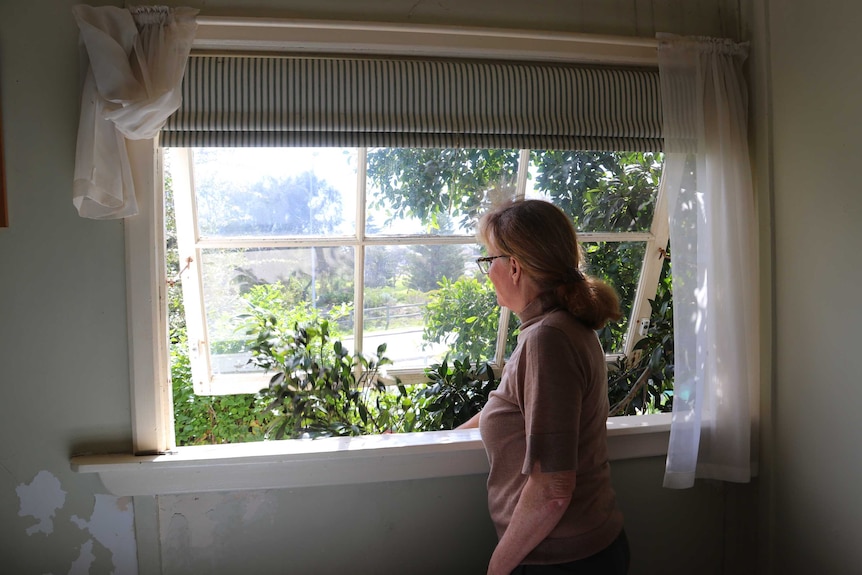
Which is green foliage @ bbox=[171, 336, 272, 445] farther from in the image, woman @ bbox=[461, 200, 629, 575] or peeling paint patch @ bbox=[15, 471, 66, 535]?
woman @ bbox=[461, 200, 629, 575]

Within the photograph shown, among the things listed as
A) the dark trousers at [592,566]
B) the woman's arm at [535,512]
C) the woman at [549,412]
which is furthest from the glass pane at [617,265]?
the woman's arm at [535,512]

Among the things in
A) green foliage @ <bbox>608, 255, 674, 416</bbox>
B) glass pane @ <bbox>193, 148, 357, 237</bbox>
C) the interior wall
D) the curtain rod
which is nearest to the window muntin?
glass pane @ <bbox>193, 148, 357, 237</bbox>

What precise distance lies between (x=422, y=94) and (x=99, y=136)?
97 cm

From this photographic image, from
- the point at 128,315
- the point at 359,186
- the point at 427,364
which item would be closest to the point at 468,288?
the point at 427,364

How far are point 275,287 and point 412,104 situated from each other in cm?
116

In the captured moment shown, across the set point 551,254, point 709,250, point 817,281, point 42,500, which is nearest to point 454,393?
point 709,250

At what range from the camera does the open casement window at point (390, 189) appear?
2012 mm

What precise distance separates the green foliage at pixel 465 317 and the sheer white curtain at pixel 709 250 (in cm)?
106

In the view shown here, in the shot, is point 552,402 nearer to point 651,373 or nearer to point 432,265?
point 651,373

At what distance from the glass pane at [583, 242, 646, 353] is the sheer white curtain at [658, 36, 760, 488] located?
36.2 inches

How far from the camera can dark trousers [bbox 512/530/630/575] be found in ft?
5.02

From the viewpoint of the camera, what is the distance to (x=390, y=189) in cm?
272

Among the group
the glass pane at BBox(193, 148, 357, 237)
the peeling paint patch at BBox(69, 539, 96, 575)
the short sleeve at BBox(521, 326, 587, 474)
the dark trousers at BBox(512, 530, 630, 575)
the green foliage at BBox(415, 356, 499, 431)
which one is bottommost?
the peeling paint patch at BBox(69, 539, 96, 575)

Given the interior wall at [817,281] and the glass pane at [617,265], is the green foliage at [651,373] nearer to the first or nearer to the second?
the glass pane at [617,265]
